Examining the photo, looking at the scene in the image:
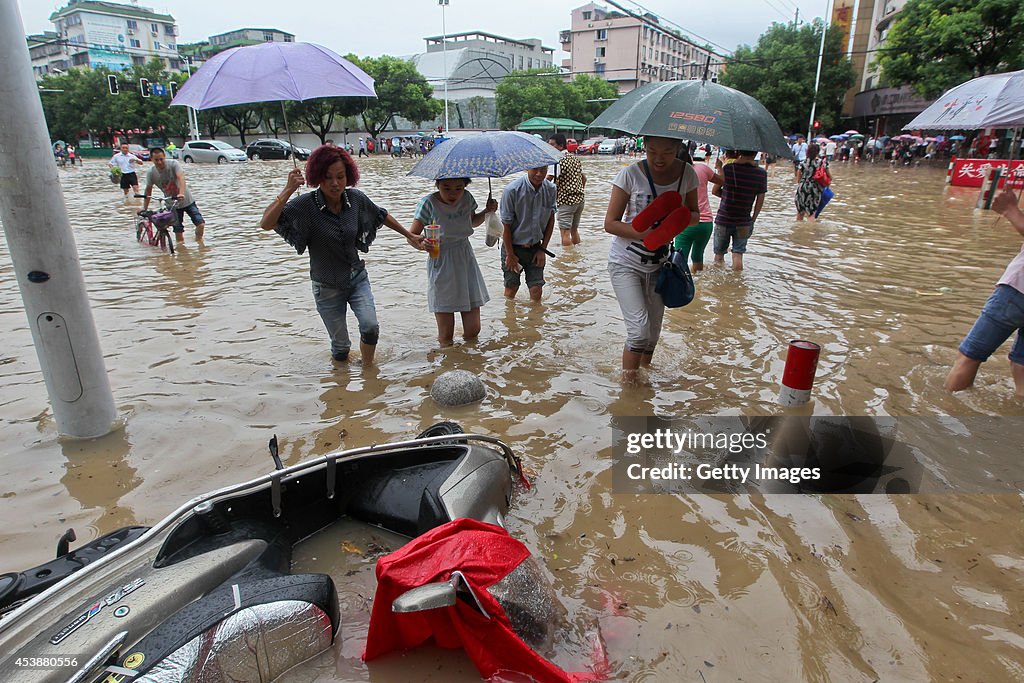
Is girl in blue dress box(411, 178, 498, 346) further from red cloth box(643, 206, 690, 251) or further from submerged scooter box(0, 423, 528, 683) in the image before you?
submerged scooter box(0, 423, 528, 683)

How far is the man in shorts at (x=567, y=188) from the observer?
30.0 ft

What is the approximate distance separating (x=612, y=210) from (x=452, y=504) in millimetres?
2400

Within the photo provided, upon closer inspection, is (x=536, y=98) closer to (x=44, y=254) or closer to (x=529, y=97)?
(x=529, y=97)

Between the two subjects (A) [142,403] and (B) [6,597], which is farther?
(A) [142,403]

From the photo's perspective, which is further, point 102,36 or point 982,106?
point 102,36

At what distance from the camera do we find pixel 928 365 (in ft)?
16.6

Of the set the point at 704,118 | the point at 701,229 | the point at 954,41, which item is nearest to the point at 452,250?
the point at 704,118

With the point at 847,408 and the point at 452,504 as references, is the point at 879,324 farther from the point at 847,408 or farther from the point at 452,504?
the point at 452,504

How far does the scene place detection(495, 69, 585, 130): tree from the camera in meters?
64.3

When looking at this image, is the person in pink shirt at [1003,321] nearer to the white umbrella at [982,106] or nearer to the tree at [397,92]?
the white umbrella at [982,106]

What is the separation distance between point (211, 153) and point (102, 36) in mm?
78409

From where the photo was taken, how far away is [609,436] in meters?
4.00

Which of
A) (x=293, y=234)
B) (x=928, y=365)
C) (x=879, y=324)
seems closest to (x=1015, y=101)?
(x=879, y=324)

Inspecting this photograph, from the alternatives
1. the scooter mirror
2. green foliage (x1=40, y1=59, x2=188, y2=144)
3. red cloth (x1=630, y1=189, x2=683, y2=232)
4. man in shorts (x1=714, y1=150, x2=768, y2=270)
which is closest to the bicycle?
man in shorts (x1=714, y1=150, x2=768, y2=270)
